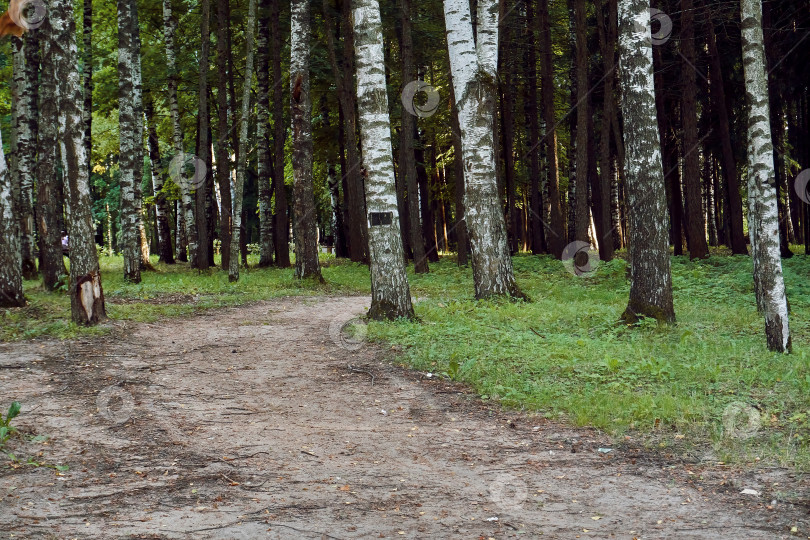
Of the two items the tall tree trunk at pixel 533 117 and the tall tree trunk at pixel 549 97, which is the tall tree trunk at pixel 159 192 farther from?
the tall tree trunk at pixel 549 97

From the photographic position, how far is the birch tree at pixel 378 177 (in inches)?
461

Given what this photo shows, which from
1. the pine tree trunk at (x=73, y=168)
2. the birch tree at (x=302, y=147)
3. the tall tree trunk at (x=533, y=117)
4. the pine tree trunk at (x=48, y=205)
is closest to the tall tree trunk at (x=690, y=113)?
the tall tree trunk at (x=533, y=117)

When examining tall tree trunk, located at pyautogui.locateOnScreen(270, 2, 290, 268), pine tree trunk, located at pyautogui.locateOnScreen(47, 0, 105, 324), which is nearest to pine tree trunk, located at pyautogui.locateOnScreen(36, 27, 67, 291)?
pine tree trunk, located at pyautogui.locateOnScreen(47, 0, 105, 324)

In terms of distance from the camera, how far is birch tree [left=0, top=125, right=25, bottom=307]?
12.4 meters

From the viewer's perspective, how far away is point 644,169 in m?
11.0

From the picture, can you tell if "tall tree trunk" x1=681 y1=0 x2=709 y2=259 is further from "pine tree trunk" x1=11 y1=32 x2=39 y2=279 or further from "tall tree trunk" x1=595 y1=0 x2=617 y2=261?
"pine tree trunk" x1=11 y1=32 x2=39 y2=279

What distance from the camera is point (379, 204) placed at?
1172 centimetres

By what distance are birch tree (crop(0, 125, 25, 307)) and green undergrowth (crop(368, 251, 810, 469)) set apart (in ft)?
20.9

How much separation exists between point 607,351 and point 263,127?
17.9 metres

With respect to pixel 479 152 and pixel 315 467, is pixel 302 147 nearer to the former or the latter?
pixel 479 152

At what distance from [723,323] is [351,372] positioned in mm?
6253

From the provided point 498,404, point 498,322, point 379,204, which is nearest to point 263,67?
point 379,204

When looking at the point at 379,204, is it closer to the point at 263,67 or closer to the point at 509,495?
the point at 509,495

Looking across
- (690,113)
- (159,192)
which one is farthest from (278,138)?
(690,113)
